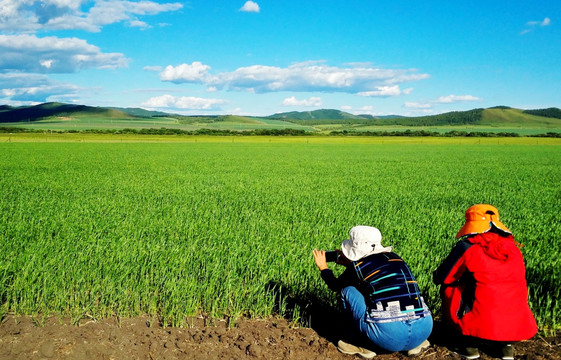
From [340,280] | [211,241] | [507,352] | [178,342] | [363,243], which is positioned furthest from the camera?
[211,241]

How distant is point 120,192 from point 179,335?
37.4 feet

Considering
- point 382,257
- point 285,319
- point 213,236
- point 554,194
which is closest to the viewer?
point 382,257

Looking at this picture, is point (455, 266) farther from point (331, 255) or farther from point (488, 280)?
point (331, 255)

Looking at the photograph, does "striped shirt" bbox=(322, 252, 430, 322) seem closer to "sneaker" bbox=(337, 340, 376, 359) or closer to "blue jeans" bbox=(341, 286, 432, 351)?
"blue jeans" bbox=(341, 286, 432, 351)

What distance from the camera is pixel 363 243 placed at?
3.71 metres

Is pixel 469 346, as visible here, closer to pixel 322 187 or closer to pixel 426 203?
pixel 426 203

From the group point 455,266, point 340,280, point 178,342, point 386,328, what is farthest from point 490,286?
point 178,342

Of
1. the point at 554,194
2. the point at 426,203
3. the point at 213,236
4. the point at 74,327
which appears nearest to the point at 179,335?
the point at 74,327

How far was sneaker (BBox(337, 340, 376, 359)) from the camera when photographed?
419 centimetres

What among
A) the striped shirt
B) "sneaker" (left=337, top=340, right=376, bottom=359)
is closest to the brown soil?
"sneaker" (left=337, top=340, right=376, bottom=359)

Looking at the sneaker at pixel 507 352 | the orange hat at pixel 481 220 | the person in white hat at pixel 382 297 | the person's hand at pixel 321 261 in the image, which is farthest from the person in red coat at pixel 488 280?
the person's hand at pixel 321 261

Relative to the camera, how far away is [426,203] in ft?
45.6

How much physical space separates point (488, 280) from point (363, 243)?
3.82ft

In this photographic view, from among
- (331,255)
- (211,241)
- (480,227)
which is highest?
(480,227)
